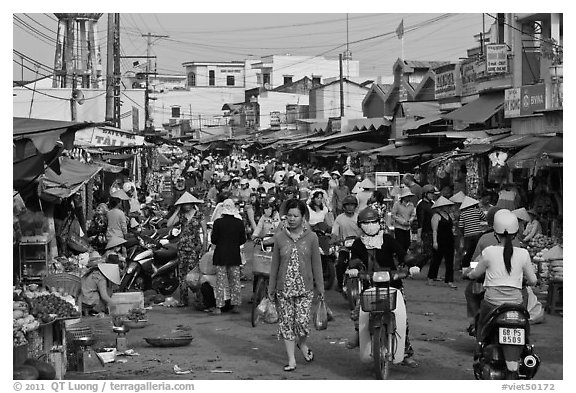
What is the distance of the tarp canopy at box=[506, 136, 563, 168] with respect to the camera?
55.6ft

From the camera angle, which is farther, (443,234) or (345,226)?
(443,234)

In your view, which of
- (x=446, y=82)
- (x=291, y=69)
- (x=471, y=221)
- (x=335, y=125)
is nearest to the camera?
(x=471, y=221)

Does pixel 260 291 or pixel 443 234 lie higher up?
pixel 443 234

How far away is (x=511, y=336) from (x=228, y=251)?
610 cm

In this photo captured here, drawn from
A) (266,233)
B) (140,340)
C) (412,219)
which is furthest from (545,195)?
(140,340)

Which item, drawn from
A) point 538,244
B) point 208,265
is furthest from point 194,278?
point 538,244

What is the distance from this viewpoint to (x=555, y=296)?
13398 millimetres

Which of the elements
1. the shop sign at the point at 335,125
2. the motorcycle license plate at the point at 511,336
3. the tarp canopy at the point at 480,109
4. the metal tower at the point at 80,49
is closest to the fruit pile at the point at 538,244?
the motorcycle license plate at the point at 511,336

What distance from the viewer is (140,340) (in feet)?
39.2

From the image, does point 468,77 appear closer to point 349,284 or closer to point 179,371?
point 349,284

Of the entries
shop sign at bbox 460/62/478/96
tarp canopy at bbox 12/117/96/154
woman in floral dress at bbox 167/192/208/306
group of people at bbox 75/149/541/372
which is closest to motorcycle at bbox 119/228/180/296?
group of people at bbox 75/149/541/372

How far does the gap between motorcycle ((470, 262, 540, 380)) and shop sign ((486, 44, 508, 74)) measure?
19674 millimetres

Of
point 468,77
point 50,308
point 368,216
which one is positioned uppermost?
point 468,77
